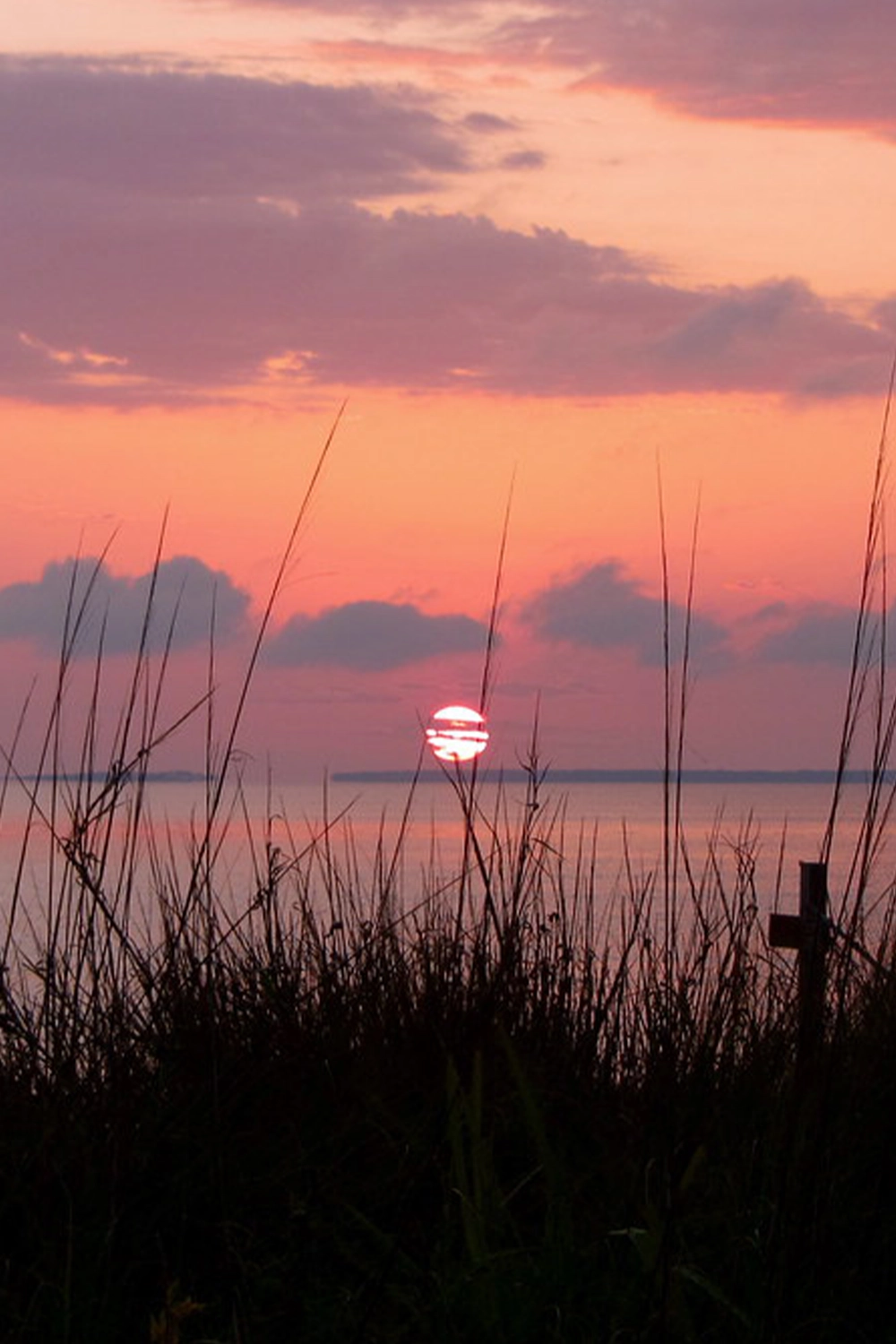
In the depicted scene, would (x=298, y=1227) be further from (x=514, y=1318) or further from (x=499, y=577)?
(x=499, y=577)

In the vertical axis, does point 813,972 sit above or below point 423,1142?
above

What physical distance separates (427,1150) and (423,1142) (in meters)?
0.77

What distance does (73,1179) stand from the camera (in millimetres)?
2850

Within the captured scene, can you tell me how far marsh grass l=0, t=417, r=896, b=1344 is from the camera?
8.56ft

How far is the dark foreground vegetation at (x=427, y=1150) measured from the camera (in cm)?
261

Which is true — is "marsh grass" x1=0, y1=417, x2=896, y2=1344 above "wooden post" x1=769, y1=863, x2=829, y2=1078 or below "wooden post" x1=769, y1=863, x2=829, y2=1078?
below

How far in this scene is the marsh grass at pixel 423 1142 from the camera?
2.61 metres

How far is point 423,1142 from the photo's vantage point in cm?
312

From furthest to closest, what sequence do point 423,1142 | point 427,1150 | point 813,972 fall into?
point 423,1142 < point 813,972 < point 427,1150

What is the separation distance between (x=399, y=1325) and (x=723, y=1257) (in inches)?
21.7

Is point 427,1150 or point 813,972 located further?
point 813,972

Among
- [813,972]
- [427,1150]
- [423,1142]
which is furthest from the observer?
[423,1142]

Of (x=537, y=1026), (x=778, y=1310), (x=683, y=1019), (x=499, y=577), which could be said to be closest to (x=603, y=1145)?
(x=683, y=1019)

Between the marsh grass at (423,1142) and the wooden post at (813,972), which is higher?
the wooden post at (813,972)
